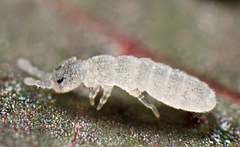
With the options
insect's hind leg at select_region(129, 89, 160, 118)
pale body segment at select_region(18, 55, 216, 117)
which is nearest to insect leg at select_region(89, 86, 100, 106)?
pale body segment at select_region(18, 55, 216, 117)

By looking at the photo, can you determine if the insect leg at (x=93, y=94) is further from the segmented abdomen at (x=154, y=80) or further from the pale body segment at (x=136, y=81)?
the segmented abdomen at (x=154, y=80)

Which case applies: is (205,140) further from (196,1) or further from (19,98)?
(196,1)

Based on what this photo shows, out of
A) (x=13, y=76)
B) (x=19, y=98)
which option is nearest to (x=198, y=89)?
(x=19, y=98)

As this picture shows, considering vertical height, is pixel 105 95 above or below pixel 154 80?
below

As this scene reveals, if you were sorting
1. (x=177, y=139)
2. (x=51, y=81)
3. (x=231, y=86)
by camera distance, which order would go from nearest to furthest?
(x=177, y=139)
(x=51, y=81)
(x=231, y=86)

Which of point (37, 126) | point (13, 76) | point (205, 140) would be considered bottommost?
point (205, 140)

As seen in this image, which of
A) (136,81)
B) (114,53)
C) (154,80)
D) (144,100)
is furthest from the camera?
(114,53)

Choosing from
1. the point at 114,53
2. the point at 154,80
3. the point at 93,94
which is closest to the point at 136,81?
the point at 154,80

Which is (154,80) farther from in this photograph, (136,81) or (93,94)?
(93,94)
